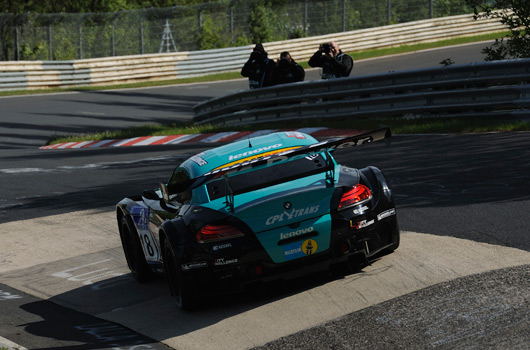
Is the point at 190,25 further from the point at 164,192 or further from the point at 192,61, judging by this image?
the point at 164,192

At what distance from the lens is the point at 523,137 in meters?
13.4

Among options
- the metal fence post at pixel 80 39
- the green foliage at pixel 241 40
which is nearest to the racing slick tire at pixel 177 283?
the metal fence post at pixel 80 39

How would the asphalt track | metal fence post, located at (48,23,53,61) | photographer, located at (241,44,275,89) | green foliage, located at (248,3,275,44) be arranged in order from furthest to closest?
green foliage, located at (248,3,275,44), metal fence post, located at (48,23,53,61), photographer, located at (241,44,275,89), the asphalt track

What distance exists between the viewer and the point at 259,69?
19.9m

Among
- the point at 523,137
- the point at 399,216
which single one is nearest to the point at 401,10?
the point at 523,137

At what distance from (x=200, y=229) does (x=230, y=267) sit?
14.4 inches

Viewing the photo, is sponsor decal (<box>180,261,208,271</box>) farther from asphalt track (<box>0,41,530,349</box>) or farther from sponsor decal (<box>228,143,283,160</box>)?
sponsor decal (<box>228,143,283,160</box>)

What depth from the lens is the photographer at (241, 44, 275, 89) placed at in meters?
19.4

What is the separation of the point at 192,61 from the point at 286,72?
17105mm

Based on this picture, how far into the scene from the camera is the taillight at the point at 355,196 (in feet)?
22.9

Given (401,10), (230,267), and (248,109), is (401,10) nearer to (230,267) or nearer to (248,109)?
(248,109)

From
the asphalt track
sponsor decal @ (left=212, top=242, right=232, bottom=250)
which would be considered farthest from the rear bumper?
the asphalt track

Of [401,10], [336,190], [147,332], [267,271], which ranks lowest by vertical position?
[147,332]

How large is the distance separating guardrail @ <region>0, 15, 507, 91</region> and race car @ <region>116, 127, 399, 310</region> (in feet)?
92.1
